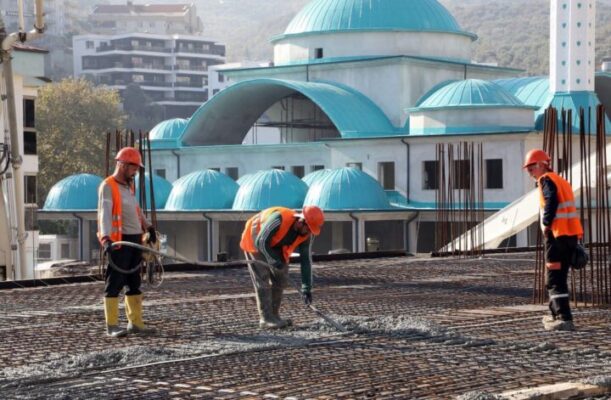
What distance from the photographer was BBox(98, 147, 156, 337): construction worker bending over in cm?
1382

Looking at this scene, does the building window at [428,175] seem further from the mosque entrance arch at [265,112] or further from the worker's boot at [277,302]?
the worker's boot at [277,302]

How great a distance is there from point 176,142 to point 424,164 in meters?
15.1

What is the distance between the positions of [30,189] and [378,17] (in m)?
24.3

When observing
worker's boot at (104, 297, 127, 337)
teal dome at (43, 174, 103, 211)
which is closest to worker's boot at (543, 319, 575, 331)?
worker's boot at (104, 297, 127, 337)

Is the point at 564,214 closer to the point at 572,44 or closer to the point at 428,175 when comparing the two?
the point at 428,175

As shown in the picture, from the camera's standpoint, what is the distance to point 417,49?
63000 mm

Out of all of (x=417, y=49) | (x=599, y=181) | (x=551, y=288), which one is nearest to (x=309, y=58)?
(x=417, y=49)

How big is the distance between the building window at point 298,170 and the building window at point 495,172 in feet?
35.5

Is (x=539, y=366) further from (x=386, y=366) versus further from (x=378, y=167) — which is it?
(x=378, y=167)

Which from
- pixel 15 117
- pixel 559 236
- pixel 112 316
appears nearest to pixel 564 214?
pixel 559 236

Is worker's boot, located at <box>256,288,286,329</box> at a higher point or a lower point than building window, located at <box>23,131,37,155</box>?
lower

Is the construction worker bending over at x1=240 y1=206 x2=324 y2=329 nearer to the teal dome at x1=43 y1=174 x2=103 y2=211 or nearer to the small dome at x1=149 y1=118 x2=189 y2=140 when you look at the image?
the teal dome at x1=43 y1=174 x2=103 y2=211

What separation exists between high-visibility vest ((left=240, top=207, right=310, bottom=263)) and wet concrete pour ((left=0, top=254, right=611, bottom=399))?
0.85 metres

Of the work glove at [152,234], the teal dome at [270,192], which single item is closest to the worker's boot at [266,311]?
the work glove at [152,234]
